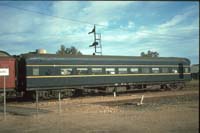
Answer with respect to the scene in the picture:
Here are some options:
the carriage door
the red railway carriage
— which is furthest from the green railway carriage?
the red railway carriage

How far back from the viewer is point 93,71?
28.5 meters

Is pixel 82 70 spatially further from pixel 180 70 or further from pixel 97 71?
pixel 180 70

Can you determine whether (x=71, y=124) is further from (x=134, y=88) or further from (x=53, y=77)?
(x=134, y=88)

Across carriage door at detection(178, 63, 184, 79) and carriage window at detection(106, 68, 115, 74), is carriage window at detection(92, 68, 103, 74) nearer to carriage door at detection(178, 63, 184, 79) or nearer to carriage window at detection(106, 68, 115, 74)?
carriage window at detection(106, 68, 115, 74)

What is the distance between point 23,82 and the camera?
25.0 metres

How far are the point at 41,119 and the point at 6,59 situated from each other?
11.3 meters

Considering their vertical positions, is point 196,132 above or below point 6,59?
below

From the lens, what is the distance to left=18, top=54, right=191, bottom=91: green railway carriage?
24984 mm

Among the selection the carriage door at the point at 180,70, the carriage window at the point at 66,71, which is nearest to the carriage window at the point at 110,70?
the carriage window at the point at 66,71

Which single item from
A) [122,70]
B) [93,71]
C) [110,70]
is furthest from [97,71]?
[122,70]

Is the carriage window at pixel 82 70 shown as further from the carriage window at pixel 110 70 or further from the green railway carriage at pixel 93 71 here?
the carriage window at pixel 110 70

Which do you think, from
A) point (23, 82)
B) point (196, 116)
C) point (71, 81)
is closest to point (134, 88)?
point (71, 81)

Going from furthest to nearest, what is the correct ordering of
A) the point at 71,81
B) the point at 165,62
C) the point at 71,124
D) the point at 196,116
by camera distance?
the point at 165,62 → the point at 71,81 → the point at 196,116 → the point at 71,124

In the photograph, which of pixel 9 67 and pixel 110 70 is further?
pixel 110 70
